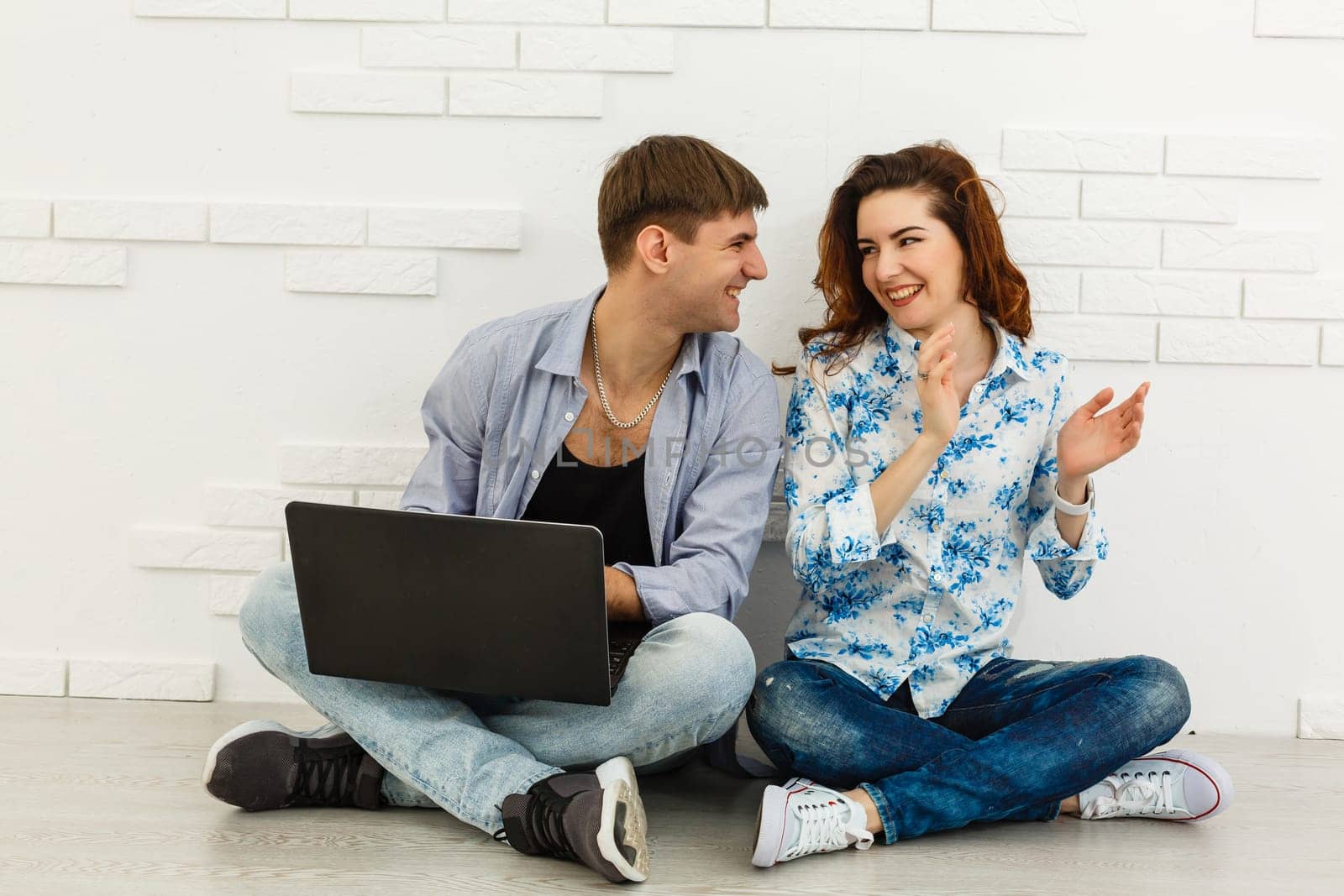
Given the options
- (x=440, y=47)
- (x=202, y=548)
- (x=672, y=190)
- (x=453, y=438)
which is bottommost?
(x=202, y=548)

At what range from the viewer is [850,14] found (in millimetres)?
2107

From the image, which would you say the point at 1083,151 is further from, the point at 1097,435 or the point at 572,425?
the point at 572,425

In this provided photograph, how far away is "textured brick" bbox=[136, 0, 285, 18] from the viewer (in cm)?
214

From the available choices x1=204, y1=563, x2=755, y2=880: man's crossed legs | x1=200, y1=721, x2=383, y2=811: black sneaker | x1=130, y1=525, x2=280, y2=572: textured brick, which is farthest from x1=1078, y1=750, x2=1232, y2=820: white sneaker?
x1=130, y1=525, x2=280, y2=572: textured brick

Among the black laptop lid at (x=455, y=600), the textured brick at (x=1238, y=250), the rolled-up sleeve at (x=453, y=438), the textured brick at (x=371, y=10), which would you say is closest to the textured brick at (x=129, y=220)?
the textured brick at (x=371, y=10)

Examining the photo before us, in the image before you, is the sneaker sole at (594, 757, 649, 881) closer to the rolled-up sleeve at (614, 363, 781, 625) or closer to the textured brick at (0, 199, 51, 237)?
the rolled-up sleeve at (614, 363, 781, 625)

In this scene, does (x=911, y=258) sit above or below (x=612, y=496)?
above

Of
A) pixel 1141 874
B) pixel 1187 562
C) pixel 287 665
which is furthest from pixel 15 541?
pixel 1187 562

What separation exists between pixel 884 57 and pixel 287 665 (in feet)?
4.86

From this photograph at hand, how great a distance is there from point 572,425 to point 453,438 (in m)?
0.21

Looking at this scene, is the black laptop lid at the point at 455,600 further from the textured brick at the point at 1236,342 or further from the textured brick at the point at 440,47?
the textured brick at the point at 1236,342

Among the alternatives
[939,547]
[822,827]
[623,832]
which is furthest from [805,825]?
[939,547]

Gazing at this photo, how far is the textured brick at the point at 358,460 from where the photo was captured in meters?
2.21

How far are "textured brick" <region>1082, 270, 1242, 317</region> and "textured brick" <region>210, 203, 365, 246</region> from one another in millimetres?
1388
